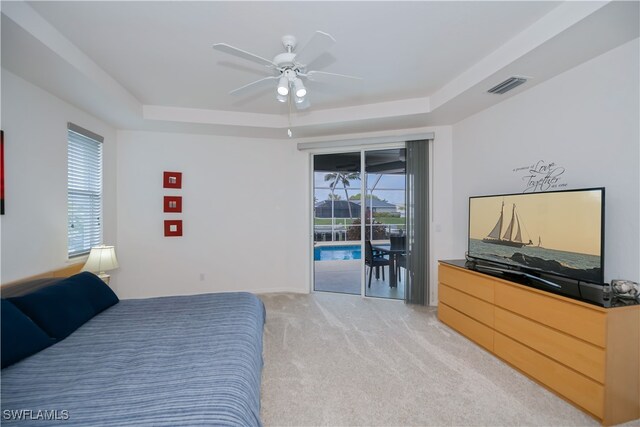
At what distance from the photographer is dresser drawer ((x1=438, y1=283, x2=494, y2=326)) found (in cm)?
275

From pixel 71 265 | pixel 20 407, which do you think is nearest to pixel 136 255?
pixel 71 265

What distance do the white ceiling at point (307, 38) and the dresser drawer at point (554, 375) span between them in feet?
7.65

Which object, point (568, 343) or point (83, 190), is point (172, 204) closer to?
point (83, 190)

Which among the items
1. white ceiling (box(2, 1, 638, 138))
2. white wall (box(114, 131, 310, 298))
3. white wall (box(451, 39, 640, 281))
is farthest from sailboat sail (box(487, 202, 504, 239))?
white wall (box(114, 131, 310, 298))

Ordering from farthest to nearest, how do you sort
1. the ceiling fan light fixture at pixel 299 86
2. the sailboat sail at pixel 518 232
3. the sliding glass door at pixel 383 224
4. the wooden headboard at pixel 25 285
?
the sliding glass door at pixel 383 224 → the sailboat sail at pixel 518 232 → the ceiling fan light fixture at pixel 299 86 → the wooden headboard at pixel 25 285

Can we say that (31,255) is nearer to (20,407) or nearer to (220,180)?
(20,407)

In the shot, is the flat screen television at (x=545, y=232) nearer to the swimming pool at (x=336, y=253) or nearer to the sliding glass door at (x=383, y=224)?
the sliding glass door at (x=383, y=224)

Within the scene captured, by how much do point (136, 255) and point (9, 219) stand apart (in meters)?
1.92

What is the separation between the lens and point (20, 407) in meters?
1.24

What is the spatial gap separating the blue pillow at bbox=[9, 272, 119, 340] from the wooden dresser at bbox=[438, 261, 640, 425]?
11.1 ft

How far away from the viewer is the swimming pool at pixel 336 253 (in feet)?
15.3

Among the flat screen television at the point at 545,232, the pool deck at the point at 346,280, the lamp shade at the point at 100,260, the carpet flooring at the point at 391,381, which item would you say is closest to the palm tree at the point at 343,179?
the pool deck at the point at 346,280

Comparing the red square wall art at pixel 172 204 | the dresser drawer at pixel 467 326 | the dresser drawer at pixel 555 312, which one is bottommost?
the dresser drawer at pixel 467 326

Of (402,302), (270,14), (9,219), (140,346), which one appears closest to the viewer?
(140,346)
